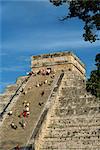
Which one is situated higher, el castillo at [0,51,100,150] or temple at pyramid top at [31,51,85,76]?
temple at pyramid top at [31,51,85,76]

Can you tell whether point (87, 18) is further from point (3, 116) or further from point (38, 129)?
point (3, 116)

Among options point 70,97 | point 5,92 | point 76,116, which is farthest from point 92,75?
point 5,92

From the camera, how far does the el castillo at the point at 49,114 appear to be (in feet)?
83.3

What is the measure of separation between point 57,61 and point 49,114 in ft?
36.0

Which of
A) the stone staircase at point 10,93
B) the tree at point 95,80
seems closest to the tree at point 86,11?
the tree at point 95,80

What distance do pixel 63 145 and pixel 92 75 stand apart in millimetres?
7481

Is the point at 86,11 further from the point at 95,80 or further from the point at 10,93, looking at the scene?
the point at 10,93

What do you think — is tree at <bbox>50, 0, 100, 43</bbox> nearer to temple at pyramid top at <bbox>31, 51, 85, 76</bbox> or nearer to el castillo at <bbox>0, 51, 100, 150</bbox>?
el castillo at <bbox>0, 51, 100, 150</bbox>

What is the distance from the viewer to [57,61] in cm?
3834

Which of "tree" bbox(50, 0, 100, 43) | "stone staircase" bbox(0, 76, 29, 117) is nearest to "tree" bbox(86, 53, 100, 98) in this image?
"tree" bbox(50, 0, 100, 43)

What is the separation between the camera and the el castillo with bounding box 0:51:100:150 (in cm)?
2539

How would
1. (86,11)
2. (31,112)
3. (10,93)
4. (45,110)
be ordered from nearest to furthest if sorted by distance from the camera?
(86,11) < (45,110) < (31,112) < (10,93)

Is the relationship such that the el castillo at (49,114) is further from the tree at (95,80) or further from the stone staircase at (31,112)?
the tree at (95,80)

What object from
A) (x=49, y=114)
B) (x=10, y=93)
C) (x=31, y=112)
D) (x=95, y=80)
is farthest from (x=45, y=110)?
(x=95, y=80)
